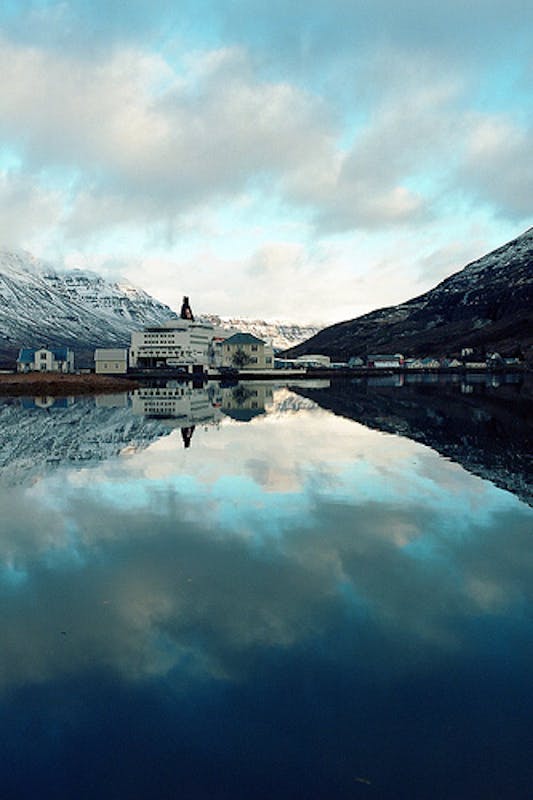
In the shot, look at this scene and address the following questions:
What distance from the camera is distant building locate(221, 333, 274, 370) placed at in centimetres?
17288

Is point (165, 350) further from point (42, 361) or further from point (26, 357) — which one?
point (26, 357)

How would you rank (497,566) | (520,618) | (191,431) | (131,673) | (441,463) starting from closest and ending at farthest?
(131,673), (520,618), (497,566), (441,463), (191,431)

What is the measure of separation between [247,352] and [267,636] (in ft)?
541

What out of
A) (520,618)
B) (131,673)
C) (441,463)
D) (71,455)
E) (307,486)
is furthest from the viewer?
(71,455)

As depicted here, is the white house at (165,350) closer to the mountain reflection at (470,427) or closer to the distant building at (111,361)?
the distant building at (111,361)

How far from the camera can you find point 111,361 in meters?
151

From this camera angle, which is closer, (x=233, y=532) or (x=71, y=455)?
(x=233, y=532)

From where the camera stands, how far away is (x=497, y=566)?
43.8 feet

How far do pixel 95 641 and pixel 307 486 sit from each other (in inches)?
510

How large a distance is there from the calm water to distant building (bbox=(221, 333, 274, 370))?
493 ft

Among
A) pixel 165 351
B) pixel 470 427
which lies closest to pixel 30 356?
pixel 165 351

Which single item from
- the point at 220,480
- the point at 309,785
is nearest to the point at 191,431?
the point at 220,480

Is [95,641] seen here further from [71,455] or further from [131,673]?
[71,455]

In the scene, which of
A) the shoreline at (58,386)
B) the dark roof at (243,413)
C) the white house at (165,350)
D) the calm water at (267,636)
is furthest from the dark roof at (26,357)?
the calm water at (267,636)
